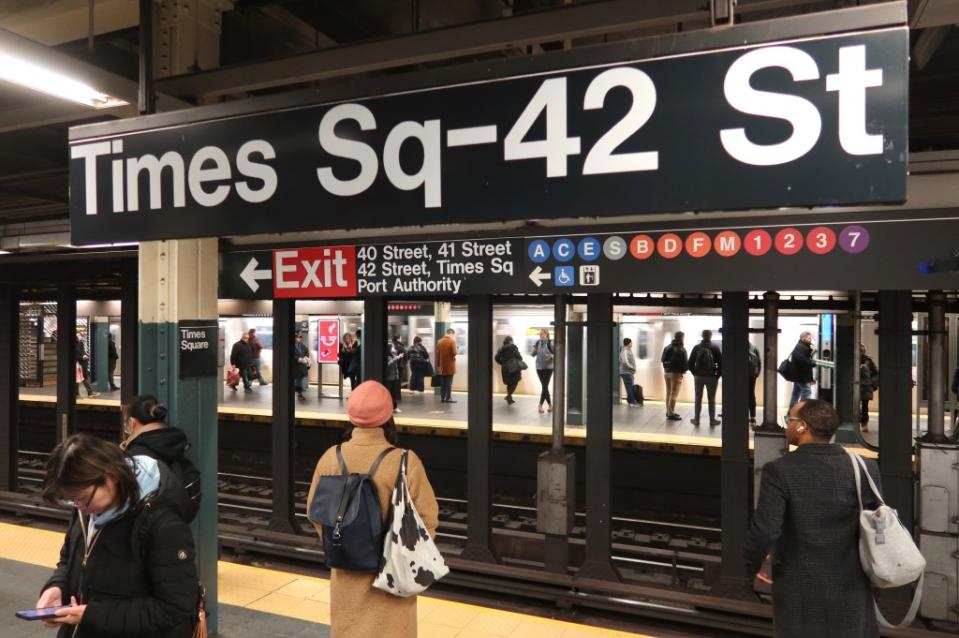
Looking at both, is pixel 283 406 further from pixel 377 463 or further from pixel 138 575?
pixel 138 575

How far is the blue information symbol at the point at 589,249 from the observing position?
4.44m

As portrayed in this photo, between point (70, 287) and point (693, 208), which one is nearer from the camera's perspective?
point (693, 208)

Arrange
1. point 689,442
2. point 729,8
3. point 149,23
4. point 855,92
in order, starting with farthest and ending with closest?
point 689,442
point 149,23
point 729,8
point 855,92

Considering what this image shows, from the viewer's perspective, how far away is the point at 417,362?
1431 cm

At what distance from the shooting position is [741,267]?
162 inches

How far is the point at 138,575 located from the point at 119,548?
0.30 feet

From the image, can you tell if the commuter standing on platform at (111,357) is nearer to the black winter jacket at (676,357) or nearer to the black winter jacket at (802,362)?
the black winter jacket at (676,357)

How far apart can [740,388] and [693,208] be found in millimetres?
3195

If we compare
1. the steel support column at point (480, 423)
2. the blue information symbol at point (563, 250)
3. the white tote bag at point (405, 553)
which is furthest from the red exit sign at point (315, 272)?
the white tote bag at point (405, 553)

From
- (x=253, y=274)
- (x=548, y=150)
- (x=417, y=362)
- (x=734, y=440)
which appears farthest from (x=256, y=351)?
(x=548, y=150)

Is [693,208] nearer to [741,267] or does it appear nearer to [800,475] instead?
[800,475]

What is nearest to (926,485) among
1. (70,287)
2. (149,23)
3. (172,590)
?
(172,590)

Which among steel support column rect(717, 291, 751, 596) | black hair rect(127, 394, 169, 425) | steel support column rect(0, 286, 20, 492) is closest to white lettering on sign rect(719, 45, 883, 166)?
black hair rect(127, 394, 169, 425)

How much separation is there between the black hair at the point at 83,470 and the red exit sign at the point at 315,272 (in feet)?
11.3
